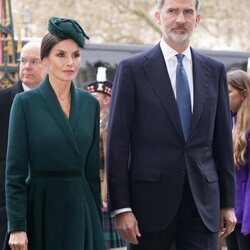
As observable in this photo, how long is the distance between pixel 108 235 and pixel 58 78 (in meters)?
3.11

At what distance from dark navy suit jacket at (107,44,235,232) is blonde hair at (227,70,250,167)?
5.02 ft

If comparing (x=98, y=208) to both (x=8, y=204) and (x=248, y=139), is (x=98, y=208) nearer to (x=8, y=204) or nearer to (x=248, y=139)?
(x=8, y=204)

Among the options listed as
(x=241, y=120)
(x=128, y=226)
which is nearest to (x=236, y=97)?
(x=241, y=120)

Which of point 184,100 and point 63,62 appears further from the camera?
point 184,100

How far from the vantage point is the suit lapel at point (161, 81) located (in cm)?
493

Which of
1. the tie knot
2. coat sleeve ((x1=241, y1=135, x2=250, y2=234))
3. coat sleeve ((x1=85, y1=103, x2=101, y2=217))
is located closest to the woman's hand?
coat sleeve ((x1=85, y1=103, x2=101, y2=217))

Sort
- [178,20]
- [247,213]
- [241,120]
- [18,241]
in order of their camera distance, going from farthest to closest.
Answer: [241,120]
[247,213]
[178,20]
[18,241]

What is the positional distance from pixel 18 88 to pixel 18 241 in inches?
61.3

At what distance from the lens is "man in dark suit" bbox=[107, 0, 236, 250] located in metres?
4.91

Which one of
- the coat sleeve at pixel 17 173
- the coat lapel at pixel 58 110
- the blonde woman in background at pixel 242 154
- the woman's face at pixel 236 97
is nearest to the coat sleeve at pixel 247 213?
the blonde woman in background at pixel 242 154

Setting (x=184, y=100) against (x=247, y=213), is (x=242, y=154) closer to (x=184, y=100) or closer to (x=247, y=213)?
(x=247, y=213)

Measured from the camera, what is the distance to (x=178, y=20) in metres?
4.97

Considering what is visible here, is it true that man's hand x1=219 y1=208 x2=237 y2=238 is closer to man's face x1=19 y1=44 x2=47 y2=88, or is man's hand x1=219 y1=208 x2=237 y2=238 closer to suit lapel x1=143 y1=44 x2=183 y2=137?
suit lapel x1=143 y1=44 x2=183 y2=137

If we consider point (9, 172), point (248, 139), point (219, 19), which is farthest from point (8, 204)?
point (219, 19)
